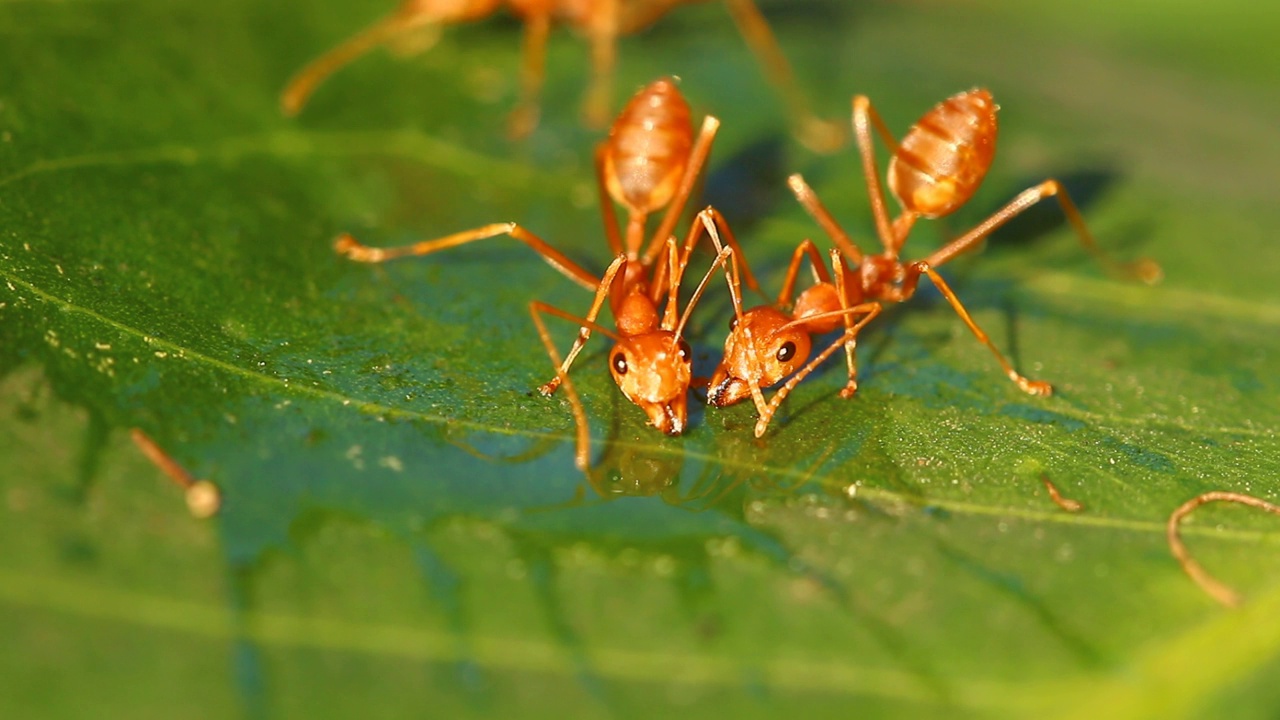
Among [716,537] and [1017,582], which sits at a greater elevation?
[716,537]

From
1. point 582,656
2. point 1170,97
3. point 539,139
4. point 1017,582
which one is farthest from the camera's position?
point 1170,97

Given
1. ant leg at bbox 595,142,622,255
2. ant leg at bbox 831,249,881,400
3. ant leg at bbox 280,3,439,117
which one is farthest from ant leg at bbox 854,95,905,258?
ant leg at bbox 280,3,439,117

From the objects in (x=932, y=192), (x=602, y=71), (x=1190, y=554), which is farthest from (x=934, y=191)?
(x=1190, y=554)

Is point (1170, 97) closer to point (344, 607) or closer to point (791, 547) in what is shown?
point (791, 547)

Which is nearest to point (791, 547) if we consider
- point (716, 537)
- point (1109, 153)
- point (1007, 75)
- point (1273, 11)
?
point (716, 537)

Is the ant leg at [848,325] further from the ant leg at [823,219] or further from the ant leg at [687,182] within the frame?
the ant leg at [687,182]
